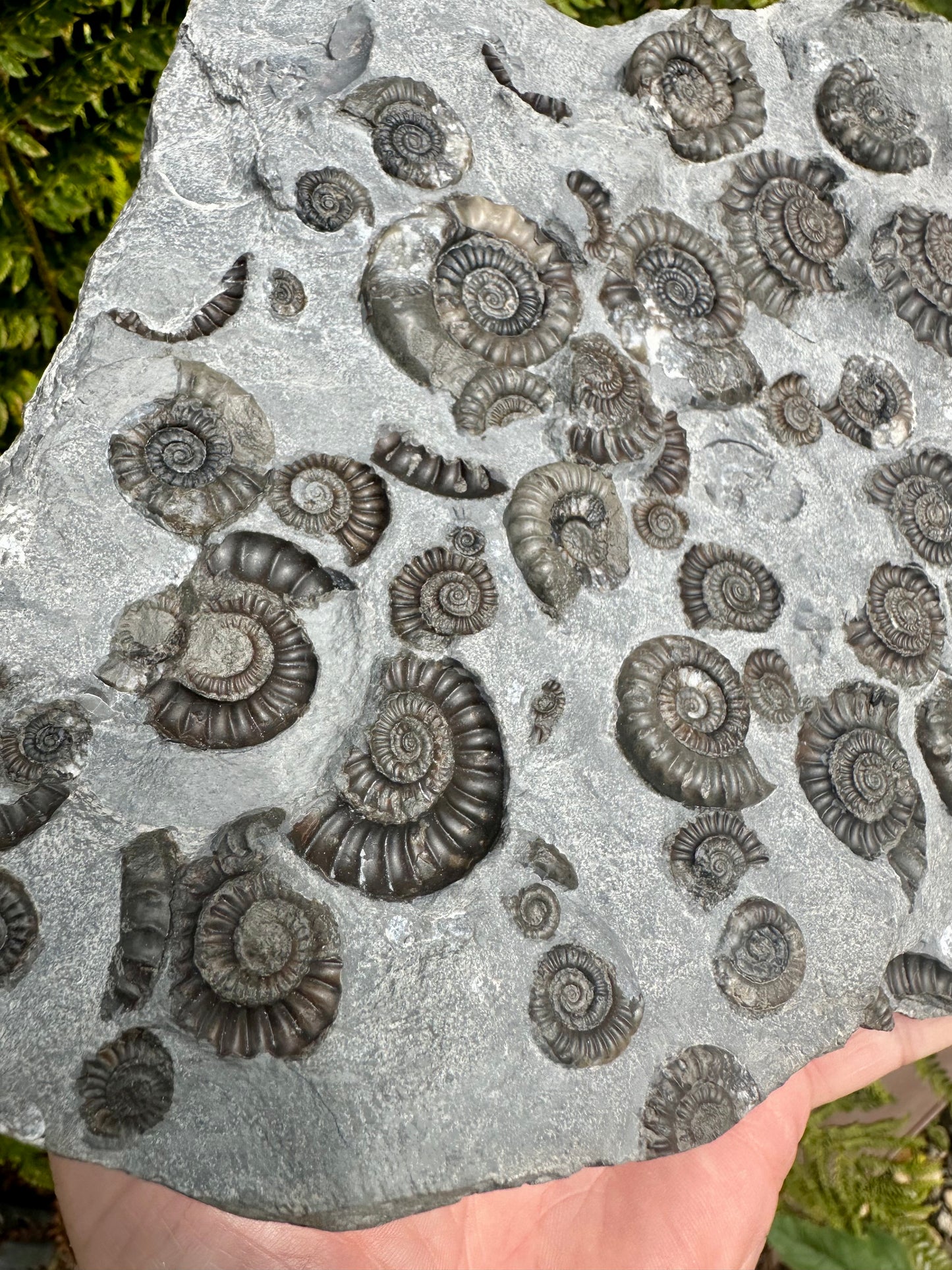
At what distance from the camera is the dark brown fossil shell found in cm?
319

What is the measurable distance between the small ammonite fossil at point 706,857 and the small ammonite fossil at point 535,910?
45 cm

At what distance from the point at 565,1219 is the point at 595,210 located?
3.82 metres

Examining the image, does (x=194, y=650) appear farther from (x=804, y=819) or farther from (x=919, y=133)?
(x=919, y=133)

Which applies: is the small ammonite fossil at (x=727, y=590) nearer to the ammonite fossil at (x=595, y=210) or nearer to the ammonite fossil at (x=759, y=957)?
the ammonite fossil at (x=759, y=957)

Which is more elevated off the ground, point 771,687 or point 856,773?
point 771,687

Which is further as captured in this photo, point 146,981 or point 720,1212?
point 720,1212

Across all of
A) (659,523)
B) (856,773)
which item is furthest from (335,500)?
(856,773)

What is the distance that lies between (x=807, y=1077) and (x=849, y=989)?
3.76 feet

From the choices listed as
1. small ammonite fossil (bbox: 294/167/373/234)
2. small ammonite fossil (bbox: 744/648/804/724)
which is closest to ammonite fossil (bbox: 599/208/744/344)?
small ammonite fossil (bbox: 294/167/373/234)

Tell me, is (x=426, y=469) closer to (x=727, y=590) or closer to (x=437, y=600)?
(x=437, y=600)

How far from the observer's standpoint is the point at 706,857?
3.39 metres

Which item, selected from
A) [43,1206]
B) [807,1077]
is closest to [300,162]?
[807,1077]

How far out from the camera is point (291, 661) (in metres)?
3.10

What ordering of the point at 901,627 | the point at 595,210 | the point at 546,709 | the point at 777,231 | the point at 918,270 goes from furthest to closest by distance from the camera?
1. the point at 918,270
2. the point at 777,231
3. the point at 901,627
4. the point at 595,210
5. the point at 546,709
